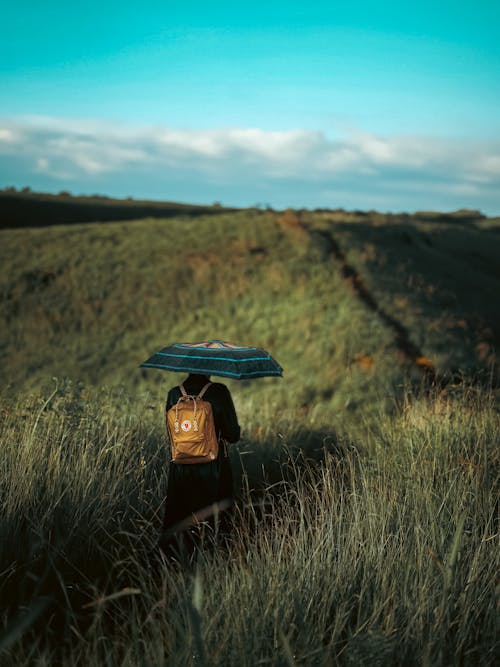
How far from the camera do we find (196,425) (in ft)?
14.7

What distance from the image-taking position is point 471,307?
2650 cm

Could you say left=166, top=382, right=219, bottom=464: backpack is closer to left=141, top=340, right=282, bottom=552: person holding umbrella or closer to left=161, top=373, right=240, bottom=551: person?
left=141, top=340, right=282, bottom=552: person holding umbrella

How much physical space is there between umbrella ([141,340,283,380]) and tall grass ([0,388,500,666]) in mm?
886

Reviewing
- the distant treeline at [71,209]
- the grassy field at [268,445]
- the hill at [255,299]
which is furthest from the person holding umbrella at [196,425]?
the distant treeline at [71,209]

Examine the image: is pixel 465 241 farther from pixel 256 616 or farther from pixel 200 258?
pixel 256 616

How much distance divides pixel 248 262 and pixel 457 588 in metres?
27.3

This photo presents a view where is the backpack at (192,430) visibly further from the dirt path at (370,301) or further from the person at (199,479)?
the dirt path at (370,301)

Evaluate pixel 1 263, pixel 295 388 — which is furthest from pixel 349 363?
pixel 1 263

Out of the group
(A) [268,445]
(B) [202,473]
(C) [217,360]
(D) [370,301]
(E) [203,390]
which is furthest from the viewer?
(D) [370,301]

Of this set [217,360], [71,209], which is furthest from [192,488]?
[71,209]

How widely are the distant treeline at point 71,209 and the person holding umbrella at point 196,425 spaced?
170ft

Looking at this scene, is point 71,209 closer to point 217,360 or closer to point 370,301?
point 370,301

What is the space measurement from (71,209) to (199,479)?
61.1 metres

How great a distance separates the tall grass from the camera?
9.52 ft
